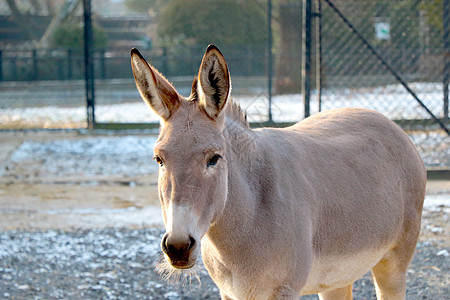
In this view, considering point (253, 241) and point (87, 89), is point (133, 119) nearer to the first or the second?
point (87, 89)

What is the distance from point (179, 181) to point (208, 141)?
0.80 ft

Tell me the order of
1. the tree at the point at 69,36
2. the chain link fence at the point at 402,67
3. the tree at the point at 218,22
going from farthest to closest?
the tree at the point at 69,36 → the tree at the point at 218,22 → the chain link fence at the point at 402,67

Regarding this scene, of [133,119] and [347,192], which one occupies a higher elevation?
[347,192]

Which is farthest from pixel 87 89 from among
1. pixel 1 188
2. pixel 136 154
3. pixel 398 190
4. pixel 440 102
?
pixel 398 190

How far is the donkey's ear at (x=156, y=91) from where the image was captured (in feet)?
9.11

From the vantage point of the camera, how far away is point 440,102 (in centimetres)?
1330

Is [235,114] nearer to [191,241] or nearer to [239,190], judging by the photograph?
[239,190]

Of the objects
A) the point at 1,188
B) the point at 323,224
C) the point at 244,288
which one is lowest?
the point at 1,188

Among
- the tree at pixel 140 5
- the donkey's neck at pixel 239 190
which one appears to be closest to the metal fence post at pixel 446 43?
the donkey's neck at pixel 239 190

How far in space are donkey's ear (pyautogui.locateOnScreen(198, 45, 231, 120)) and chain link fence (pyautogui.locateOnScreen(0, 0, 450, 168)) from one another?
5876 millimetres

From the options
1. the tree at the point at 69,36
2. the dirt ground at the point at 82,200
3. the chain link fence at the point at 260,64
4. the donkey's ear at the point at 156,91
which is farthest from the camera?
the tree at the point at 69,36

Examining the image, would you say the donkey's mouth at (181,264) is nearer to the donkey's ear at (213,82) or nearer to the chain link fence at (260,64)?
the donkey's ear at (213,82)

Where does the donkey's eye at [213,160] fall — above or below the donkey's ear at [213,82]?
below

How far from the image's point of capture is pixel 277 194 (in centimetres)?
301
